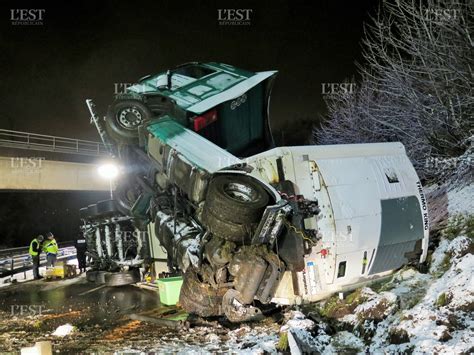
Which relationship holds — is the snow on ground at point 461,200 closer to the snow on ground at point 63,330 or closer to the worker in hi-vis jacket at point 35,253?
the snow on ground at point 63,330

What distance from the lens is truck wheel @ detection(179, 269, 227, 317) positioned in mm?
5379

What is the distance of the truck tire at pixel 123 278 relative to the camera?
944cm

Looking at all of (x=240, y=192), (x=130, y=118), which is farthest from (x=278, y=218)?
(x=130, y=118)

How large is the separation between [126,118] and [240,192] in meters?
3.51

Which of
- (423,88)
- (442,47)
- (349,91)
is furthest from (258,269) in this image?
(349,91)

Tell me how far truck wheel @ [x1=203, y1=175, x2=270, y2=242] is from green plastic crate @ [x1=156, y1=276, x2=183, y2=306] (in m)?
2.13

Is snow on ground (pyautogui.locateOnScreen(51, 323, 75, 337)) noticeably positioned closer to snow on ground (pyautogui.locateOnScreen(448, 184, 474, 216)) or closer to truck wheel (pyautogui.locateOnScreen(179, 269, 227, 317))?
truck wheel (pyautogui.locateOnScreen(179, 269, 227, 317))

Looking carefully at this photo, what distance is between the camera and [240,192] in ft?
17.2

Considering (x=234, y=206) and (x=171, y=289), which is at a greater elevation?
(x=234, y=206)

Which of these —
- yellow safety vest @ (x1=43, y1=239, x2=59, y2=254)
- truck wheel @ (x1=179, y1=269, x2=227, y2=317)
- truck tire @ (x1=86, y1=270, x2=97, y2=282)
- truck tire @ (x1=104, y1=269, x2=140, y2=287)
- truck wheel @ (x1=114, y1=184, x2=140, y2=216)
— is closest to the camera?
truck wheel @ (x1=179, y1=269, x2=227, y2=317)

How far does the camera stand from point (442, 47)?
32.1 feet

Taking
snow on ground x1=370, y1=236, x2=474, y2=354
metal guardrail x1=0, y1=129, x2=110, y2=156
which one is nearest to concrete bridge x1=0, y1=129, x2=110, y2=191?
metal guardrail x1=0, y1=129, x2=110, y2=156

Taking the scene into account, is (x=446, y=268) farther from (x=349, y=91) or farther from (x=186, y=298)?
(x=349, y=91)

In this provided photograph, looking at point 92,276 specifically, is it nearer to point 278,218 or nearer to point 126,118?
point 126,118
